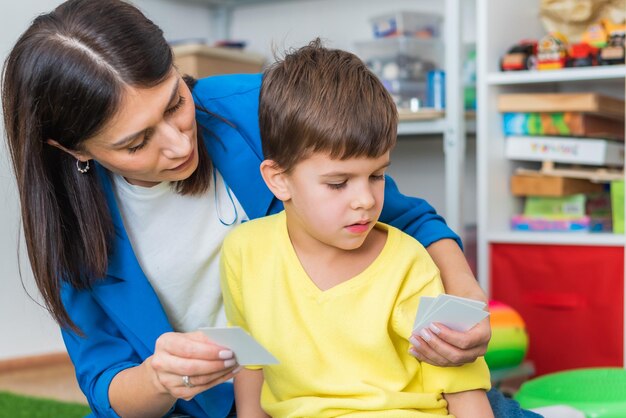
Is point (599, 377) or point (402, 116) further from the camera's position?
point (402, 116)

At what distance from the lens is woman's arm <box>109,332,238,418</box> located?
37.8 inches

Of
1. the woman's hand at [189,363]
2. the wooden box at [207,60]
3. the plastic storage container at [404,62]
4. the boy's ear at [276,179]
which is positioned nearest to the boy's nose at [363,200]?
the boy's ear at [276,179]

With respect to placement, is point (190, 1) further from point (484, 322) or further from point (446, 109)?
point (484, 322)

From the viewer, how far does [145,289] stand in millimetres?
1230

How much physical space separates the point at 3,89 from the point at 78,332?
1.10 feet

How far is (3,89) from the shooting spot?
47.1 inches

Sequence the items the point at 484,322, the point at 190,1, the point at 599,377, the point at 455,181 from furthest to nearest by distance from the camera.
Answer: the point at 190,1 < the point at 455,181 < the point at 599,377 < the point at 484,322

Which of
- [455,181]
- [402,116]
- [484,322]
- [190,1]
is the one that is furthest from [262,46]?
[484,322]

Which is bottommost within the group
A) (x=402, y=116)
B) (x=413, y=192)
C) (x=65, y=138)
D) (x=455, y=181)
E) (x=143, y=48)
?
(x=413, y=192)

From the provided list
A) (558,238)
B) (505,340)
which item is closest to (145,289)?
(505,340)

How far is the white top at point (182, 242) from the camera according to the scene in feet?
4.17

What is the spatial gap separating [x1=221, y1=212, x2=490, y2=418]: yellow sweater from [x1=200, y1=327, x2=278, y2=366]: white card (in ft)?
0.41

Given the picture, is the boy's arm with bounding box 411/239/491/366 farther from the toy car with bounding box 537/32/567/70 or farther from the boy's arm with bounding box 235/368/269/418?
the toy car with bounding box 537/32/567/70

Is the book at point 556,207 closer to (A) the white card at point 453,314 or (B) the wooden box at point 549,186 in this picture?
(B) the wooden box at point 549,186
